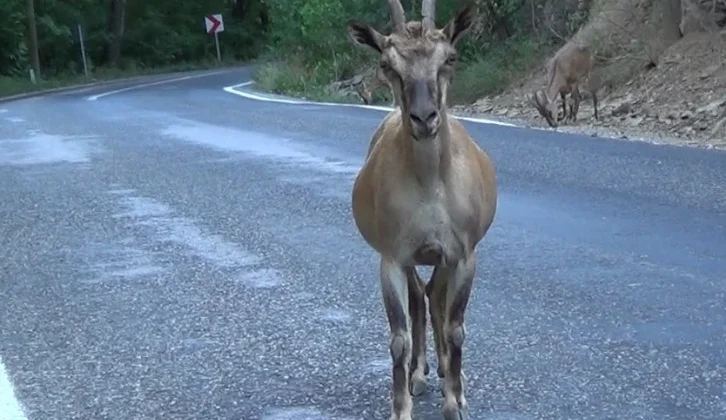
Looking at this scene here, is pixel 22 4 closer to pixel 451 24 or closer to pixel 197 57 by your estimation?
pixel 197 57

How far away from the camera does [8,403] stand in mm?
6305

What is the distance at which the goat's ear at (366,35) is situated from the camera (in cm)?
521

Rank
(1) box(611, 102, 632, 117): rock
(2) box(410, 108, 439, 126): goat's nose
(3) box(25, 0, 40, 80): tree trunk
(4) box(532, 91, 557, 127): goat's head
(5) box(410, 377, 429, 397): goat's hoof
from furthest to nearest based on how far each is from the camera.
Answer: (3) box(25, 0, 40, 80): tree trunk, (1) box(611, 102, 632, 117): rock, (4) box(532, 91, 557, 127): goat's head, (5) box(410, 377, 429, 397): goat's hoof, (2) box(410, 108, 439, 126): goat's nose

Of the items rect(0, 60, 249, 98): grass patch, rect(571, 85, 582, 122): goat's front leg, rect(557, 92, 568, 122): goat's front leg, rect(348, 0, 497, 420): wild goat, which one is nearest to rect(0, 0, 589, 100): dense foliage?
rect(0, 60, 249, 98): grass patch

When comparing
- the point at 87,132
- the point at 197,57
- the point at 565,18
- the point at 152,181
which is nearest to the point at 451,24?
the point at 152,181

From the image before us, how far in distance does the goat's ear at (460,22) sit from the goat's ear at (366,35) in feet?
0.81

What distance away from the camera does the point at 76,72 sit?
62875 mm

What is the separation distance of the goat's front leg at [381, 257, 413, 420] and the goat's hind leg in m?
0.57

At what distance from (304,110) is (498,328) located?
1880cm

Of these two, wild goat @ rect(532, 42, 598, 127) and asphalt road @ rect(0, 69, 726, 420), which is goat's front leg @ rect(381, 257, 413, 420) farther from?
wild goat @ rect(532, 42, 598, 127)

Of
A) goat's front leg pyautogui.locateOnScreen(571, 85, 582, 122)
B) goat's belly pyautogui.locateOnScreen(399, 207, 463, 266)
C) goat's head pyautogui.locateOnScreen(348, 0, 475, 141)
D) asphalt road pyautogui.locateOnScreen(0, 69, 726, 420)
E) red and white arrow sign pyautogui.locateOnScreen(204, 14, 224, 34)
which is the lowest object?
red and white arrow sign pyautogui.locateOnScreen(204, 14, 224, 34)

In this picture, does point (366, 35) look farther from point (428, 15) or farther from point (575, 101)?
point (575, 101)

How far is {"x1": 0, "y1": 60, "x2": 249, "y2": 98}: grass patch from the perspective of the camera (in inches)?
2067

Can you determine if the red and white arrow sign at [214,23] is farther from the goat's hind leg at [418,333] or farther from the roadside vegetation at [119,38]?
the goat's hind leg at [418,333]
